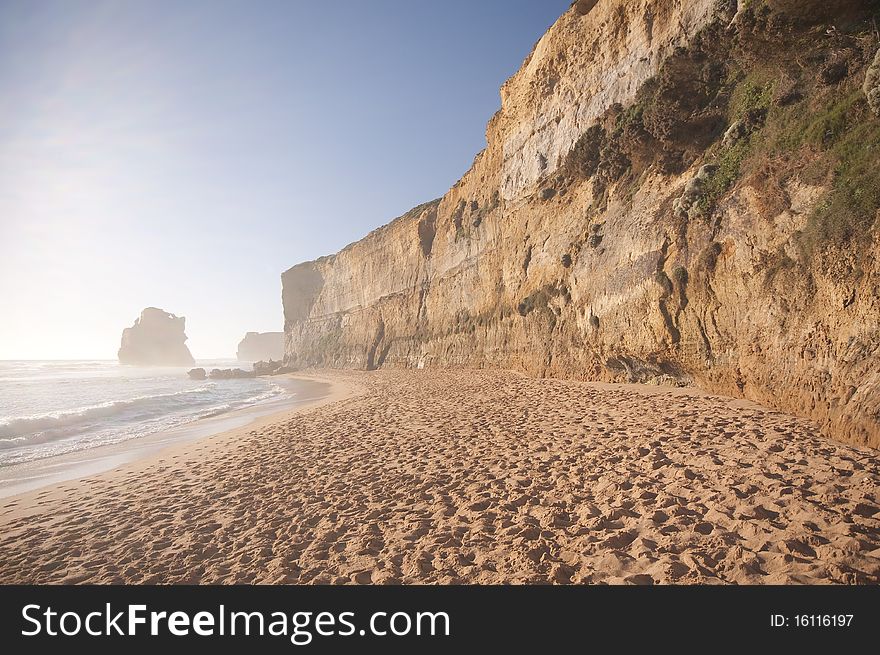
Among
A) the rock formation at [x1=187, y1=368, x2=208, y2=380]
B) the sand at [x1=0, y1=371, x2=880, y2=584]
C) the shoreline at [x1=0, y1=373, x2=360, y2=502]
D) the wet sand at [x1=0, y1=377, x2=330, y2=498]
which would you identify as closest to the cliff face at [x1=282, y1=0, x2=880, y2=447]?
the sand at [x1=0, y1=371, x2=880, y2=584]

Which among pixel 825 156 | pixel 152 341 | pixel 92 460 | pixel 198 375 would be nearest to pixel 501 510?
pixel 825 156

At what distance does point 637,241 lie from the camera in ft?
42.6

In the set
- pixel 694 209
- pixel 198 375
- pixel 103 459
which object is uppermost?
pixel 694 209

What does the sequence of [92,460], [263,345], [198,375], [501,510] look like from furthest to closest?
1. [263,345]
2. [198,375]
3. [92,460]
4. [501,510]

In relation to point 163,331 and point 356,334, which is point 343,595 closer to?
point 356,334

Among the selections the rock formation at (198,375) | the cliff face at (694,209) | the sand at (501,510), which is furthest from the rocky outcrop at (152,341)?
the sand at (501,510)

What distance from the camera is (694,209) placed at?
10.9 m

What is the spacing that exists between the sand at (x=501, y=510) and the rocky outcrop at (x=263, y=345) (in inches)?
6139

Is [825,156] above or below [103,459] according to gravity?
above

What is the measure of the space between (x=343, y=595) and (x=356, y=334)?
4451 cm

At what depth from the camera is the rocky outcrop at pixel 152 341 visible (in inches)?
4857

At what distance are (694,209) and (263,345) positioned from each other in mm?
168107

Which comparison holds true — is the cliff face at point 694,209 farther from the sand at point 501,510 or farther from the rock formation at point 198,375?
the rock formation at point 198,375

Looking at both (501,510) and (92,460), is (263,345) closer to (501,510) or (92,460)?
(92,460)
